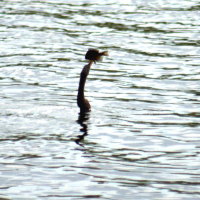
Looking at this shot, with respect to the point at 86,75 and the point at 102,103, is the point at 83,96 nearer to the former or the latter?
the point at 86,75

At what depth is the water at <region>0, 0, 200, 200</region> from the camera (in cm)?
971

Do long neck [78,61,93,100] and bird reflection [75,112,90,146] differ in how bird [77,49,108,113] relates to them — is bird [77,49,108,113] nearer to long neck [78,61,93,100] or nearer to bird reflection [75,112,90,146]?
long neck [78,61,93,100]

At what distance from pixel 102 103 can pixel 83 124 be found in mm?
1605

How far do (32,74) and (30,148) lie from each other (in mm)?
5740

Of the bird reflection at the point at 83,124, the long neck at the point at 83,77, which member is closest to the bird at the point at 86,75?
the long neck at the point at 83,77

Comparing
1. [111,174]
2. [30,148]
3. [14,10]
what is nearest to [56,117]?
[30,148]

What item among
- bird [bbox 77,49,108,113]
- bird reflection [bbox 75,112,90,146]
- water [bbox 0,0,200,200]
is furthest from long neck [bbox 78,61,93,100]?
water [bbox 0,0,200,200]

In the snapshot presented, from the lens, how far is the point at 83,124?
12516mm

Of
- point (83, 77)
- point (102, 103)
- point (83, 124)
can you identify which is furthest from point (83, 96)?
point (102, 103)

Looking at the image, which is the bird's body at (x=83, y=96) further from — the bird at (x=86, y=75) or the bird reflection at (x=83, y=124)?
the bird reflection at (x=83, y=124)

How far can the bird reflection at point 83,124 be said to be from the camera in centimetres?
1163

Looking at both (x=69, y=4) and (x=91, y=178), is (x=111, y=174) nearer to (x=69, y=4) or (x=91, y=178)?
(x=91, y=178)

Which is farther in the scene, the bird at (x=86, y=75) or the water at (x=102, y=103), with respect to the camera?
the bird at (x=86, y=75)

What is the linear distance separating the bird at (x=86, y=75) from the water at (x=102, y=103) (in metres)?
0.18
